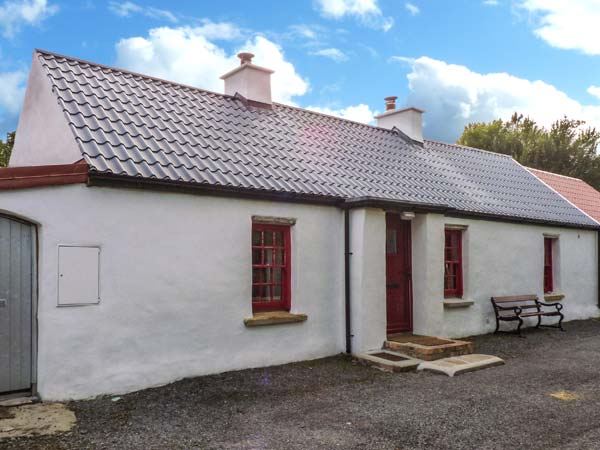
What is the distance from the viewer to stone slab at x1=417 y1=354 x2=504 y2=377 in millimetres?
8000

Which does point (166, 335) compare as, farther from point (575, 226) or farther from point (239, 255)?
point (575, 226)

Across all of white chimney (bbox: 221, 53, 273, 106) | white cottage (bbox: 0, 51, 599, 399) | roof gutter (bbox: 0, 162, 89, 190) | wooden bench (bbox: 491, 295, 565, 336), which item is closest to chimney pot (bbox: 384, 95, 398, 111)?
white cottage (bbox: 0, 51, 599, 399)

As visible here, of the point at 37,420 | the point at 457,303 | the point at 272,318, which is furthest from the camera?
the point at 457,303

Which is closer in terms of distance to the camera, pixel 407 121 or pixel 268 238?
pixel 268 238

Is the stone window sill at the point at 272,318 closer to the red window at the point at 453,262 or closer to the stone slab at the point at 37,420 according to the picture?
the stone slab at the point at 37,420

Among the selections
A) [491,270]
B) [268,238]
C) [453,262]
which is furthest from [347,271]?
[491,270]

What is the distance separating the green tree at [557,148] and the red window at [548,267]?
21.7 metres

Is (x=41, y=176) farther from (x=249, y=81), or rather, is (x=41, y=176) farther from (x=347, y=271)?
(x=249, y=81)

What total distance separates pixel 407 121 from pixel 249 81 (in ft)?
17.4

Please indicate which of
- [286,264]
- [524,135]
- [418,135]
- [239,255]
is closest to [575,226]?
[418,135]

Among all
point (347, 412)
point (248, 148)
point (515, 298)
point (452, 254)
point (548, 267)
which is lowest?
point (347, 412)

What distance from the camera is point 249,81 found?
11578mm

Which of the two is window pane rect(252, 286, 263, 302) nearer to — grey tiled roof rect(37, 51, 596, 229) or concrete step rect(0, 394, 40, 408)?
grey tiled roof rect(37, 51, 596, 229)

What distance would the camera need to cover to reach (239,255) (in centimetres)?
809
